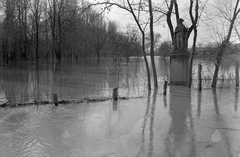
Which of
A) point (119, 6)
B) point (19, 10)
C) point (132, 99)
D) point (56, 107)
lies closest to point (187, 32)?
point (119, 6)

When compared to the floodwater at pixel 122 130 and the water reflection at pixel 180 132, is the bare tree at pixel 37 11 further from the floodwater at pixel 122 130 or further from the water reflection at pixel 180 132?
the water reflection at pixel 180 132

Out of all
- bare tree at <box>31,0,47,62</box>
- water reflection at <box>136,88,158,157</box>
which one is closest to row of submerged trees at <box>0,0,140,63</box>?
bare tree at <box>31,0,47,62</box>

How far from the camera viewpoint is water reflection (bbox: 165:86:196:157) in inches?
175

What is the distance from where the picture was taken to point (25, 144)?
471 centimetres

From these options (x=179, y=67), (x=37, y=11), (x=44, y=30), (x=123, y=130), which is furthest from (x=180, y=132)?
(x=44, y=30)

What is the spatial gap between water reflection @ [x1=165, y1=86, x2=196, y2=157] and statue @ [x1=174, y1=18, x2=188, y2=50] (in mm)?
5470

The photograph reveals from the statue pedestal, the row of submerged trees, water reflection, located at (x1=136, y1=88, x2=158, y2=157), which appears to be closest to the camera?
water reflection, located at (x1=136, y1=88, x2=158, y2=157)

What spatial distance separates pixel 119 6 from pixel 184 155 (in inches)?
375

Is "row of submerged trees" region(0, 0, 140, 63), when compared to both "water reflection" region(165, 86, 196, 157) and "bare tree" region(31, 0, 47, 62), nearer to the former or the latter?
"bare tree" region(31, 0, 47, 62)

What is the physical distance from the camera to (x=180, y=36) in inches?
518

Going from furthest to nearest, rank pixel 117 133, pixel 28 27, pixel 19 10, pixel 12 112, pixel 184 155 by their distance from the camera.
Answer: pixel 28 27
pixel 19 10
pixel 12 112
pixel 117 133
pixel 184 155

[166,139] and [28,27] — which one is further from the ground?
[28,27]

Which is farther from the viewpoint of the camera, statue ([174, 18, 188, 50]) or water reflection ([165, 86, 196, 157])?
statue ([174, 18, 188, 50])

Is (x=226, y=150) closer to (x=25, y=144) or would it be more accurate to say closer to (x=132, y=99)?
(x=25, y=144)
